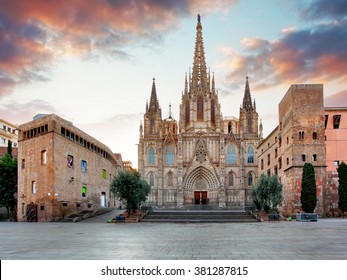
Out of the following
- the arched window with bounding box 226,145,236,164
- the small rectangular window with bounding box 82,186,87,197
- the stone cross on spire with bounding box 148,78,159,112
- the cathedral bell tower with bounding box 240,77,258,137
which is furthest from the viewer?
the stone cross on spire with bounding box 148,78,159,112

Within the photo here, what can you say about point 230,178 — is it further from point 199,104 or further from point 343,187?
point 343,187

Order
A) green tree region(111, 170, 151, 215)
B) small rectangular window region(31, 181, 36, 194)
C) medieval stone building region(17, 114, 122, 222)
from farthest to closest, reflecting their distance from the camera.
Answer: small rectangular window region(31, 181, 36, 194), green tree region(111, 170, 151, 215), medieval stone building region(17, 114, 122, 222)

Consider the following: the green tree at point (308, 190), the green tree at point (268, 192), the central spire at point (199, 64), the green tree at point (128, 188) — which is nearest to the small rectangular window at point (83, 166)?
the green tree at point (128, 188)

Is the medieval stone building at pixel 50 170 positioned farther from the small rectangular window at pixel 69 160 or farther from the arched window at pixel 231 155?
the arched window at pixel 231 155

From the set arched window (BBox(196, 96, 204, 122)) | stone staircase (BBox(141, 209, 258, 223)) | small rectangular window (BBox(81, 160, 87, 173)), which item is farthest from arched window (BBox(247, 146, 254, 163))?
small rectangular window (BBox(81, 160, 87, 173))

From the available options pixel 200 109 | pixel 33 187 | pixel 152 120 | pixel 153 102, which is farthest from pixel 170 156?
pixel 33 187

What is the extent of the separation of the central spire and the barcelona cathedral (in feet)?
2.28

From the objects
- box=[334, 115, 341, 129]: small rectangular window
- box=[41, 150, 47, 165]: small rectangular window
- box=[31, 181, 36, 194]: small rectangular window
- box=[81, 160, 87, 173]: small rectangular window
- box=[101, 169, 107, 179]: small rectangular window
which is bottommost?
box=[31, 181, 36, 194]: small rectangular window

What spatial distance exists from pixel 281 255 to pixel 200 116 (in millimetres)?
68355

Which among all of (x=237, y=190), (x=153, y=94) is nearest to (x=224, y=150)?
(x=237, y=190)

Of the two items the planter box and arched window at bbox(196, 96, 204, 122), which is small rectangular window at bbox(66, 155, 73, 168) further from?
arched window at bbox(196, 96, 204, 122)

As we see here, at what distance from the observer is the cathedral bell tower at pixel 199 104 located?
80062mm

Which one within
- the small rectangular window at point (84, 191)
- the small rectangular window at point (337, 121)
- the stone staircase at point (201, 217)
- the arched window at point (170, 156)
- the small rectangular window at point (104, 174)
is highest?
the small rectangular window at point (337, 121)

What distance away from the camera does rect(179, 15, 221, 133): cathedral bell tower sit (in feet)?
263
